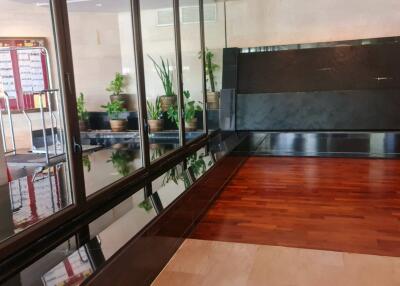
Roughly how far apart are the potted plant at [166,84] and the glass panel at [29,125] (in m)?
1.56

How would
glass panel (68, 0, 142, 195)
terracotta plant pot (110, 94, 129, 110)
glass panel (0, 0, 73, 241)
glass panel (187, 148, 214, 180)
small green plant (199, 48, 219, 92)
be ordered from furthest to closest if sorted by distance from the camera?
1. terracotta plant pot (110, 94, 129, 110)
2. small green plant (199, 48, 219, 92)
3. glass panel (68, 0, 142, 195)
4. glass panel (187, 148, 214, 180)
5. glass panel (0, 0, 73, 241)

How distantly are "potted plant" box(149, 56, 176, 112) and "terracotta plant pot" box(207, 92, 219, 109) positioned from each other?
0.65m

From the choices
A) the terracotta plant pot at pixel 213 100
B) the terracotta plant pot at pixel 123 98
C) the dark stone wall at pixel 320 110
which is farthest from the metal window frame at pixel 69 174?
the terracotta plant pot at pixel 123 98

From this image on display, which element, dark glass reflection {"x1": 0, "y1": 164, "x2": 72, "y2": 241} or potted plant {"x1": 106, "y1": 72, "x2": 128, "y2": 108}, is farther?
potted plant {"x1": 106, "y1": 72, "x2": 128, "y2": 108}

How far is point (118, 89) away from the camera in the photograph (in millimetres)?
6031

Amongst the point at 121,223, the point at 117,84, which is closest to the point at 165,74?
the point at 117,84

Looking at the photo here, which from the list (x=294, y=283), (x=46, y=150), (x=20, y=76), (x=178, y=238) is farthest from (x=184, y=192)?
(x=20, y=76)

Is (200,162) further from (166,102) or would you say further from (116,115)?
(116,115)

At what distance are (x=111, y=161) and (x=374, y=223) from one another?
2.50 metres

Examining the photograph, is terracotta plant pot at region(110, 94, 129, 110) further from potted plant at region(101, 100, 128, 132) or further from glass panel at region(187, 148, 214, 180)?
glass panel at region(187, 148, 214, 180)

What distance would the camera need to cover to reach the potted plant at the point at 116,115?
530 centimetres

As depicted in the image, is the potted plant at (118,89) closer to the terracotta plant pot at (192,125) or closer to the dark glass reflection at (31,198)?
the terracotta plant pot at (192,125)

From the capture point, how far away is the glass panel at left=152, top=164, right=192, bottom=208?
2.62 m

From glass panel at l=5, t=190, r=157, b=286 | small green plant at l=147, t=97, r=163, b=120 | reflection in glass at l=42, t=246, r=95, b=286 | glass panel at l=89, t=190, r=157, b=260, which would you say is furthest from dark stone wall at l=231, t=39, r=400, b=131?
reflection in glass at l=42, t=246, r=95, b=286
